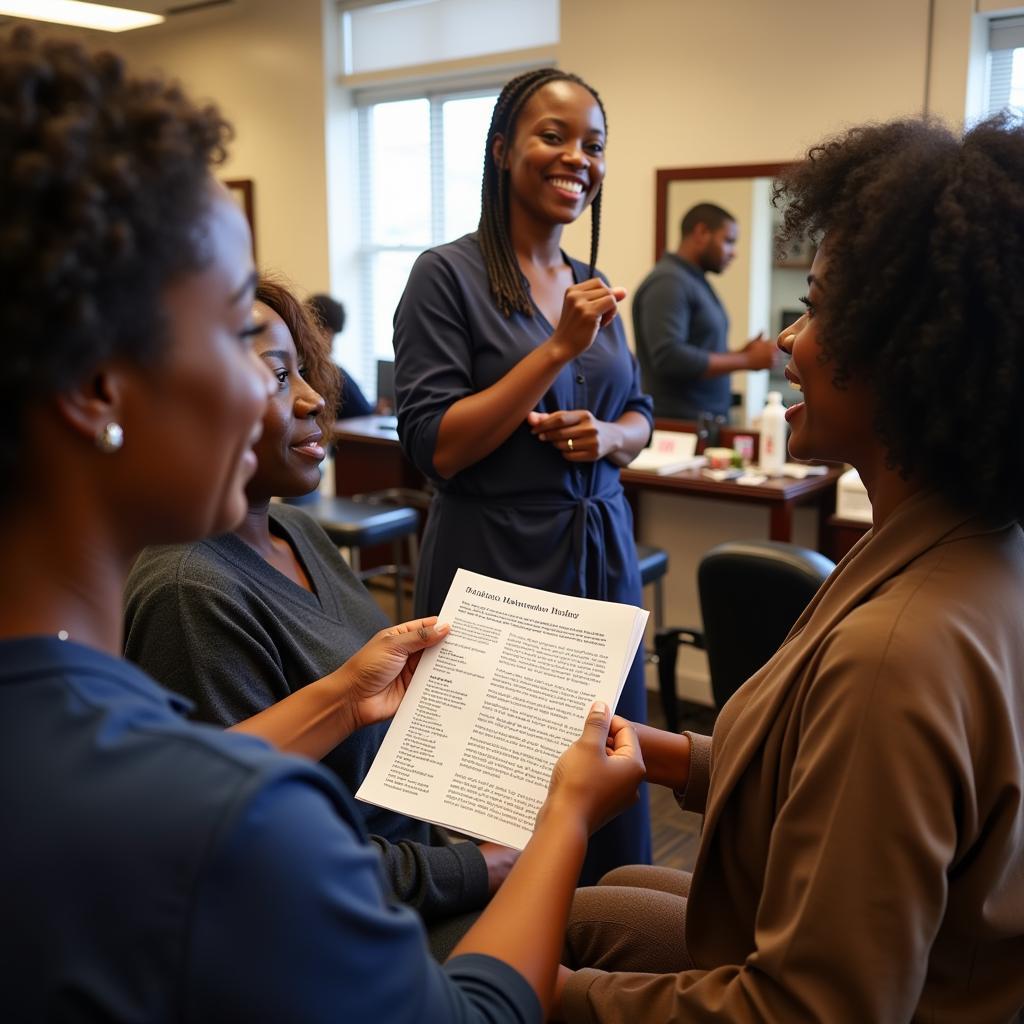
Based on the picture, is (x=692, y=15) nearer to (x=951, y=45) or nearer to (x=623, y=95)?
(x=623, y=95)

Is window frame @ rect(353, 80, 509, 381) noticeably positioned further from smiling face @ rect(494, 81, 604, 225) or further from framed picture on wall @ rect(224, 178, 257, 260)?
smiling face @ rect(494, 81, 604, 225)

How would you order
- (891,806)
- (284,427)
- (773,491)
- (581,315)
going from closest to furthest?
(891,806) < (284,427) < (581,315) < (773,491)

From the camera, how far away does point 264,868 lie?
0.62 meters

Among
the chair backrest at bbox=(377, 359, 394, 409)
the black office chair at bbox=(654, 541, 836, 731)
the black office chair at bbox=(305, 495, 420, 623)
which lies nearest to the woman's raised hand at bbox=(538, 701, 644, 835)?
the black office chair at bbox=(654, 541, 836, 731)

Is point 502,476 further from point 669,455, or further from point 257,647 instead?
point 669,455

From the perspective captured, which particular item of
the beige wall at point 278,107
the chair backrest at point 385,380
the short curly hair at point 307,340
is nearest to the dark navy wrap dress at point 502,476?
the short curly hair at point 307,340

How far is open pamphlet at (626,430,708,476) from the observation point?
371 centimetres

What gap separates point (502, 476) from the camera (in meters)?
2.01

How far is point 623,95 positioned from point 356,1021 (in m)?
4.09

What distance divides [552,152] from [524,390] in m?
0.50

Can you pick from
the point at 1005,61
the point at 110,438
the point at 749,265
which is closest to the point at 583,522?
the point at 110,438

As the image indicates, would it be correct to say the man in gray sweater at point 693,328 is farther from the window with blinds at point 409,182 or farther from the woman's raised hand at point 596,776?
the woman's raised hand at point 596,776

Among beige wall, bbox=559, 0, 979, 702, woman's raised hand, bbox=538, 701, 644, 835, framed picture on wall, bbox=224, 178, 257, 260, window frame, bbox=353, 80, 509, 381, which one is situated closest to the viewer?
woman's raised hand, bbox=538, 701, 644, 835

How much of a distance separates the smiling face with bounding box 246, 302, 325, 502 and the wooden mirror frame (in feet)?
9.03
